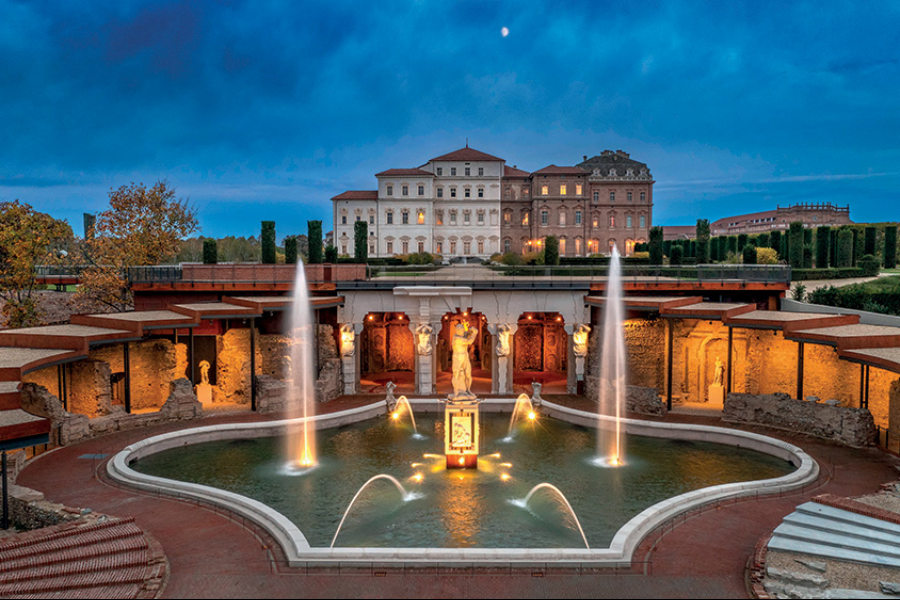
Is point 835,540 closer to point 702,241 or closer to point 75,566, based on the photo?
point 75,566

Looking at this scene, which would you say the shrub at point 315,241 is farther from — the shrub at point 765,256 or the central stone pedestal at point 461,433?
the shrub at point 765,256

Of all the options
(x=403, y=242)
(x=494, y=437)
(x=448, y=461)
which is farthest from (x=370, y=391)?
(x=403, y=242)

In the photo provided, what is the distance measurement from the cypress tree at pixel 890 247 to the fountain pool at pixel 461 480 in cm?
3617

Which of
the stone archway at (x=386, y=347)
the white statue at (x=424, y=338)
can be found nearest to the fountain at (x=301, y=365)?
the white statue at (x=424, y=338)

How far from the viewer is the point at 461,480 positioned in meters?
15.3

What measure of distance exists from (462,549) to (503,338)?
16.2 meters

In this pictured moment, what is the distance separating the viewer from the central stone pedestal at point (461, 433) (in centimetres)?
1616

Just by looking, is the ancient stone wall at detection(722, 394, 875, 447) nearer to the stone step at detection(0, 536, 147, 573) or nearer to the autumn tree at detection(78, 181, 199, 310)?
the stone step at detection(0, 536, 147, 573)

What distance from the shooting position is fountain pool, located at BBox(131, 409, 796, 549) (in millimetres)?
12078

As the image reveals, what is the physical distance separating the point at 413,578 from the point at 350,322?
59.1 feet

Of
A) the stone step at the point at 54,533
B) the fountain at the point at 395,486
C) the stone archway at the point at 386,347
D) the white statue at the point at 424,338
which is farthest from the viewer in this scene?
the stone archway at the point at 386,347

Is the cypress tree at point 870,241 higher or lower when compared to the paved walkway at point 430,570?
higher

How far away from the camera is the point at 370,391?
27203 millimetres

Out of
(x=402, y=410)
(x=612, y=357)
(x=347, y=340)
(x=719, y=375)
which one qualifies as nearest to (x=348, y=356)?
(x=347, y=340)
